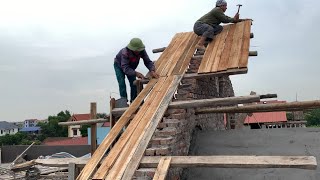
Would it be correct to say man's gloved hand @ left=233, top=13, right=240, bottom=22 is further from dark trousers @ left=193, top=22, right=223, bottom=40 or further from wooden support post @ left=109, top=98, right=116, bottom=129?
wooden support post @ left=109, top=98, right=116, bottom=129

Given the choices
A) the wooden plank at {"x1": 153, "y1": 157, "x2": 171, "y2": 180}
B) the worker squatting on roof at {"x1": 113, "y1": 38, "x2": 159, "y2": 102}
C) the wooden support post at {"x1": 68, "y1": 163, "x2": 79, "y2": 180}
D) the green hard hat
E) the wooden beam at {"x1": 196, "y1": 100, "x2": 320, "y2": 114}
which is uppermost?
the green hard hat

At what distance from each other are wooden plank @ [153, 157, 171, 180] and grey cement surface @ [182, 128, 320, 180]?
1.24 metres

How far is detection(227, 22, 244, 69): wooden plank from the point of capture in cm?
577

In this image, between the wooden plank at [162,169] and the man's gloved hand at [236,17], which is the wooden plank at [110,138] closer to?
the wooden plank at [162,169]

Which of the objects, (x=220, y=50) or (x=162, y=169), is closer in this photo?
(x=162, y=169)

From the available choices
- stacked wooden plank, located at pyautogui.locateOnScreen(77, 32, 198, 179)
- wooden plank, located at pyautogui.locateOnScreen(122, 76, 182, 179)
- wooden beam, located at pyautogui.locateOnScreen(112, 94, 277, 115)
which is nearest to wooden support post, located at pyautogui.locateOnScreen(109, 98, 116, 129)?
stacked wooden plank, located at pyautogui.locateOnScreen(77, 32, 198, 179)

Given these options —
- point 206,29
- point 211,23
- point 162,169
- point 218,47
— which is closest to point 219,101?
point 162,169

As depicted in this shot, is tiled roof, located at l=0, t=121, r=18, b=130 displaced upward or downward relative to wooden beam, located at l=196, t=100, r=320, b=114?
downward

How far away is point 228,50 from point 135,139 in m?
3.04

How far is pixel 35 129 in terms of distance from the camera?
86625 mm

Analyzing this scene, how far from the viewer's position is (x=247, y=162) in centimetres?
329

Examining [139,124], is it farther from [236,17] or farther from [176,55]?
[236,17]

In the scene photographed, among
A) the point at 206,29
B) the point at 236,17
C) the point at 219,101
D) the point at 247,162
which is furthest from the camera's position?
the point at 236,17

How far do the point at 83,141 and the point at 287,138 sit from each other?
29436 millimetres
